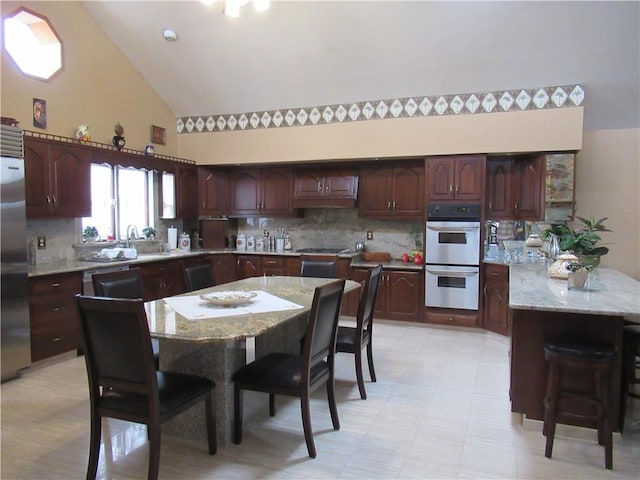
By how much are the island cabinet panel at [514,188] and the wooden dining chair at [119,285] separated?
4115mm

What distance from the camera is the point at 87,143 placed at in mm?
4859

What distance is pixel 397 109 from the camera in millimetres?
5402

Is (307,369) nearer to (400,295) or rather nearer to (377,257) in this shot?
(400,295)

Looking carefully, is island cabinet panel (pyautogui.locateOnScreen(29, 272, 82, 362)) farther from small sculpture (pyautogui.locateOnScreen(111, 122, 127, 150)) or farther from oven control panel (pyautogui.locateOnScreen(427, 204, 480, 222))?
oven control panel (pyautogui.locateOnScreen(427, 204, 480, 222))

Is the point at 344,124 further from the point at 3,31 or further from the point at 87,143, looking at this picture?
the point at 3,31

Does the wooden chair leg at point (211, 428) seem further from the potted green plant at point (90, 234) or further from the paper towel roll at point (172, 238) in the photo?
the paper towel roll at point (172, 238)

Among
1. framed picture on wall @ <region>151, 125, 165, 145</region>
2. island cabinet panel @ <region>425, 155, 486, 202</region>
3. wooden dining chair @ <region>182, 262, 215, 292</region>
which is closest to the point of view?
wooden dining chair @ <region>182, 262, 215, 292</region>

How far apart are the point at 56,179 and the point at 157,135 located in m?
2.00

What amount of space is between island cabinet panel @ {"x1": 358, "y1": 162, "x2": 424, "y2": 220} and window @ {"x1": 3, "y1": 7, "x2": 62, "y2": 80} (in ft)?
12.3

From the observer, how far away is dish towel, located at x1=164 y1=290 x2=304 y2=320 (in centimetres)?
261

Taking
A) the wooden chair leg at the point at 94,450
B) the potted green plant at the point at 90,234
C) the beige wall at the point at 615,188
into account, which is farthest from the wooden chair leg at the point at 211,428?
the beige wall at the point at 615,188

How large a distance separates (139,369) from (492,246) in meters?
4.60

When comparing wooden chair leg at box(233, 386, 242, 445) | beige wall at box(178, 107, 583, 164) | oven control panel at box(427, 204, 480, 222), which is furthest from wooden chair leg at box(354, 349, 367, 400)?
beige wall at box(178, 107, 583, 164)

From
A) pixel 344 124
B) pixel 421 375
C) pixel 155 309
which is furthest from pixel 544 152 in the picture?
pixel 155 309
